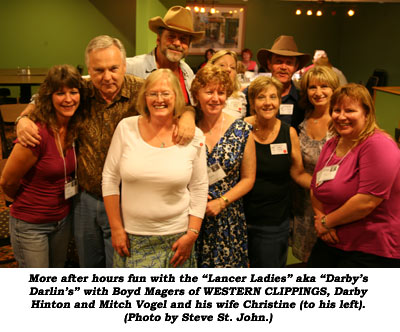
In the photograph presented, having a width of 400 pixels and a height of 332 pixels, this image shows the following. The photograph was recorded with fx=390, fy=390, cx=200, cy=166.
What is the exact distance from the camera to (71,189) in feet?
6.98

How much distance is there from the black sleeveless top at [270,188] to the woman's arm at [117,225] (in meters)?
0.80

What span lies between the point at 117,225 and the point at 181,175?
429 mm

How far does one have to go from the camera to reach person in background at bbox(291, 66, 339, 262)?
2.55 m

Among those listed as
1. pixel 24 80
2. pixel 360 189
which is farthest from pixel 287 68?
pixel 24 80

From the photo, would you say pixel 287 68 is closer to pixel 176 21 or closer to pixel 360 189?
pixel 176 21

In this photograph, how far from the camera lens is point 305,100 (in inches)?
107

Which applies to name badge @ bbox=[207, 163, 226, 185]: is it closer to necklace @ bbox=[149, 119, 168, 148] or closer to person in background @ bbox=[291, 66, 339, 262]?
necklace @ bbox=[149, 119, 168, 148]

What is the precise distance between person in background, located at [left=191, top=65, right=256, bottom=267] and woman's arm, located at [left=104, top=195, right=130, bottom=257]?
47 centimetres

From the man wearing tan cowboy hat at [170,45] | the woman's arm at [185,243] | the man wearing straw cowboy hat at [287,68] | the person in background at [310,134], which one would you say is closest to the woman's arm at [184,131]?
the woman's arm at [185,243]

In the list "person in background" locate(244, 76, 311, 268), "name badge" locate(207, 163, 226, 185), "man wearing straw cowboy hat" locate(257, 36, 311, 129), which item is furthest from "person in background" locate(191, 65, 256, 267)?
"man wearing straw cowboy hat" locate(257, 36, 311, 129)

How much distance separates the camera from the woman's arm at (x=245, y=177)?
7.16 ft
